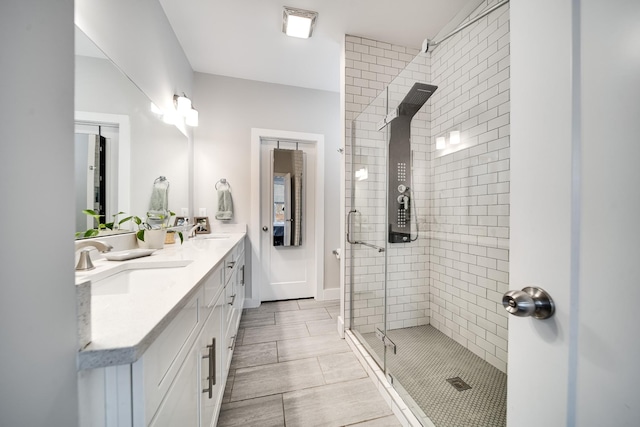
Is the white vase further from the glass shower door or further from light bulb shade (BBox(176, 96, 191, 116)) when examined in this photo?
the glass shower door

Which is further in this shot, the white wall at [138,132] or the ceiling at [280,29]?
the ceiling at [280,29]

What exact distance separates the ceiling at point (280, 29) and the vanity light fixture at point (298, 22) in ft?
0.13

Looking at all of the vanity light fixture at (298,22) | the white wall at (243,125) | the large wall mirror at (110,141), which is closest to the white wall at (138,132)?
the large wall mirror at (110,141)

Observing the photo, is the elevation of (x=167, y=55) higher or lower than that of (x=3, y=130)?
higher

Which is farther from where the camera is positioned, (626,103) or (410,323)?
(410,323)

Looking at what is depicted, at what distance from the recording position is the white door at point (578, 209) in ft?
1.16

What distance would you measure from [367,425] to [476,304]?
115 cm

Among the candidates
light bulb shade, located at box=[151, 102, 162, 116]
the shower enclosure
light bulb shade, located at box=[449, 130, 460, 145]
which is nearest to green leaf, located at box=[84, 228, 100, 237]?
light bulb shade, located at box=[151, 102, 162, 116]

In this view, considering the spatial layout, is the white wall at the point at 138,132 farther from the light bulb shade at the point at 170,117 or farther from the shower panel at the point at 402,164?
the shower panel at the point at 402,164

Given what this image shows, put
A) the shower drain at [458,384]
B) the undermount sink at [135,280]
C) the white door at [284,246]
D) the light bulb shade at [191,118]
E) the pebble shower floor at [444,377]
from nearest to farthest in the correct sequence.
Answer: the undermount sink at [135,280] → the pebble shower floor at [444,377] → the shower drain at [458,384] → the light bulb shade at [191,118] → the white door at [284,246]

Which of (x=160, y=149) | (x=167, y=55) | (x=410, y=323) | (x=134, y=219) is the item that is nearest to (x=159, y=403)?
(x=134, y=219)

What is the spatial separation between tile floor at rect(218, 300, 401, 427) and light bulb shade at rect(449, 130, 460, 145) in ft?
6.31

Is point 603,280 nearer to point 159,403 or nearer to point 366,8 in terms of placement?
point 159,403

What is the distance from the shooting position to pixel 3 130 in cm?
33
